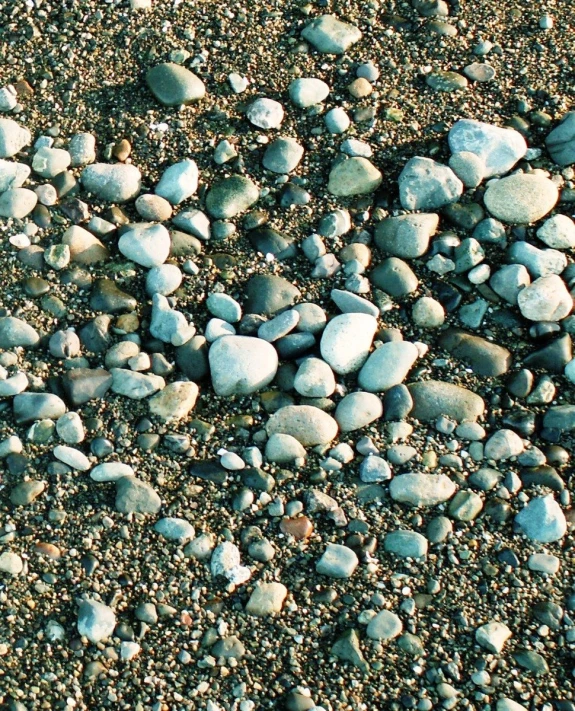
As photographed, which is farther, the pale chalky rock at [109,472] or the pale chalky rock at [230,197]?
the pale chalky rock at [230,197]

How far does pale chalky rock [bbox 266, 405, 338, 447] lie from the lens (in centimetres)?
191

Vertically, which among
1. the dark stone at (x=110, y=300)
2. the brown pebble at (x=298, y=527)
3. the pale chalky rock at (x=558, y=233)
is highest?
the pale chalky rock at (x=558, y=233)

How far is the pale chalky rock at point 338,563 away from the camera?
5.82ft

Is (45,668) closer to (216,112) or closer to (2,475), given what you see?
(2,475)

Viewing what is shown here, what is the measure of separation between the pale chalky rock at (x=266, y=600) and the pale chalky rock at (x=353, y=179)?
95cm

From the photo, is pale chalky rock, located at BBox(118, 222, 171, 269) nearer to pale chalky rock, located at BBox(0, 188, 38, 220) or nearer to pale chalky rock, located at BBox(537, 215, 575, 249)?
pale chalky rock, located at BBox(0, 188, 38, 220)

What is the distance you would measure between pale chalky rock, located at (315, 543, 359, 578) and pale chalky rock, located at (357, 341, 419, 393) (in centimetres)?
37

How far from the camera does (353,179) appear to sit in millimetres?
2232

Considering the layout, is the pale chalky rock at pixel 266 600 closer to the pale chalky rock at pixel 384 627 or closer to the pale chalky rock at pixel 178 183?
the pale chalky rock at pixel 384 627

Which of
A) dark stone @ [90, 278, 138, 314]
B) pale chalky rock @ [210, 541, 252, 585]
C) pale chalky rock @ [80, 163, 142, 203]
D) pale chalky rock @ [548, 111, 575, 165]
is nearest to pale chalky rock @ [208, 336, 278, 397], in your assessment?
dark stone @ [90, 278, 138, 314]

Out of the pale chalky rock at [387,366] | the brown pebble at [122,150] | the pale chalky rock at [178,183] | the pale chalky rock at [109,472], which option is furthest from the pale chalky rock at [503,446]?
the brown pebble at [122,150]

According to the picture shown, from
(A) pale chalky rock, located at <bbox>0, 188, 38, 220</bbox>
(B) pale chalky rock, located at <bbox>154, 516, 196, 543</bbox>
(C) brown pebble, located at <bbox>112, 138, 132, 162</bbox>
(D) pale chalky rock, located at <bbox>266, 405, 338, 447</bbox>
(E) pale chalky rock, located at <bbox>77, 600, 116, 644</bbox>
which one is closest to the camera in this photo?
(E) pale chalky rock, located at <bbox>77, 600, 116, 644</bbox>

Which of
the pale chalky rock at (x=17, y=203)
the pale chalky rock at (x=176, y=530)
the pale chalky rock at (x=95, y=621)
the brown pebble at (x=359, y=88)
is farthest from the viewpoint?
the brown pebble at (x=359, y=88)

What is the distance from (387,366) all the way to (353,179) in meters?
0.51
